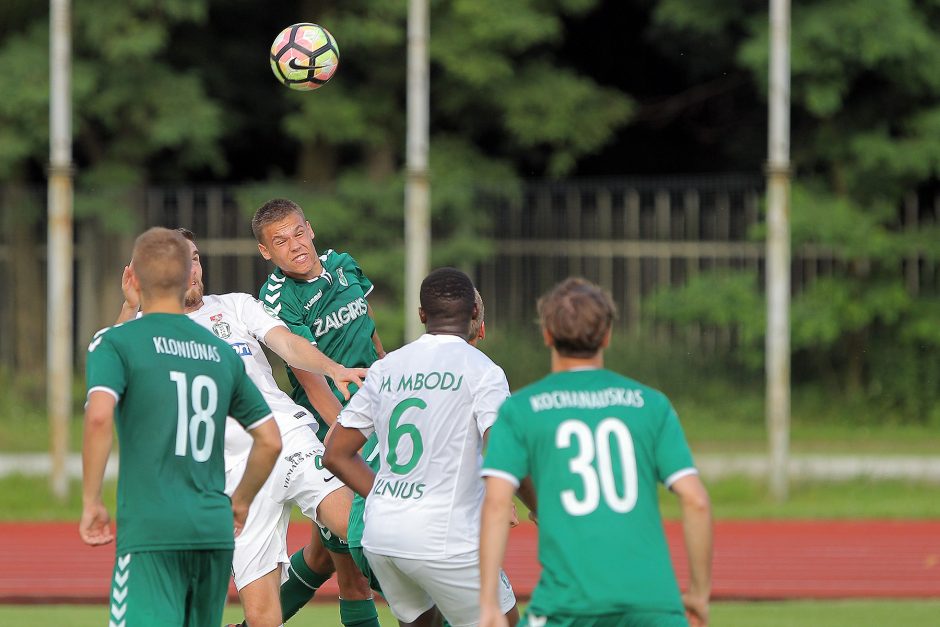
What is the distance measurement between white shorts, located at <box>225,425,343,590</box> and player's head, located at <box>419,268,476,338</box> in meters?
1.69

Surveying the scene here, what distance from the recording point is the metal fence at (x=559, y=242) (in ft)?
66.4

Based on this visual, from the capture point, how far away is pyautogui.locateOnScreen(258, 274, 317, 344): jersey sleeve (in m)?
7.56

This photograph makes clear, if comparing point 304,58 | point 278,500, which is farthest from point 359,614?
point 304,58

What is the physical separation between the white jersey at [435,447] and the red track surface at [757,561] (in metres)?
4.63

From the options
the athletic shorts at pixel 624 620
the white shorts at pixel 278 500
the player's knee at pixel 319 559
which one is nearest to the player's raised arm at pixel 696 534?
the athletic shorts at pixel 624 620

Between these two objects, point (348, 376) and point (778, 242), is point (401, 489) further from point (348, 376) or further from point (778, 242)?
point (778, 242)

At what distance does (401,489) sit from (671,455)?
132cm

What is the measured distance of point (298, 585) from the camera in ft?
26.0

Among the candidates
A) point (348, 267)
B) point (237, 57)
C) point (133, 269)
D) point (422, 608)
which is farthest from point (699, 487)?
point (237, 57)

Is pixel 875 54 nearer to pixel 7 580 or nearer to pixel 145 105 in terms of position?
pixel 145 105

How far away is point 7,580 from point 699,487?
765 cm

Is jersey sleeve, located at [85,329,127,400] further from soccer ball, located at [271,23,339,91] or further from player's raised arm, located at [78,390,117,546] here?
soccer ball, located at [271,23,339,91]

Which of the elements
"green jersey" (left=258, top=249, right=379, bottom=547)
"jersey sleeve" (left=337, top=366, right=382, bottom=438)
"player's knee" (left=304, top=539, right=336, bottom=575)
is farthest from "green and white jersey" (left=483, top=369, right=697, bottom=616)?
"player's knee" (left=304, top=539, right=336, bottom=575)

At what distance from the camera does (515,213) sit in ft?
68.7
